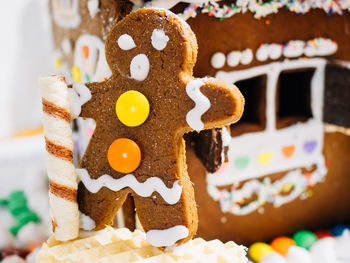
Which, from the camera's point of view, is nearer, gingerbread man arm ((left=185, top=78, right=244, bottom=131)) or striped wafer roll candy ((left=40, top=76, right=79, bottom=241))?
gingerbread man arm ((left=185, top=78, right=244, bottom=131))

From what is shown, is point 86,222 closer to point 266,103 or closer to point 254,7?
point 266,103

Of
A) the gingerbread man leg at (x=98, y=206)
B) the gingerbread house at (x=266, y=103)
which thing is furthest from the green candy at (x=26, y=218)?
the gingerbread man leg at (x=98, y=206)

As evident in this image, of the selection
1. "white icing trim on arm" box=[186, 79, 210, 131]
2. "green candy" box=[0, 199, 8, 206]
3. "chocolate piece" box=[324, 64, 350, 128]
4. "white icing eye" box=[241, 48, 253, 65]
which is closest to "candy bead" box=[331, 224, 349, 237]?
"chocolate piece" box=[324, 64, 350, 128]

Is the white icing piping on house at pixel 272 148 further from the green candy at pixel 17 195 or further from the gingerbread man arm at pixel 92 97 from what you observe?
the green candy at pixel 17 195

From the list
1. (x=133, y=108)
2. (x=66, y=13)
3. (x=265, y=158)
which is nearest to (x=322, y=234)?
(x=265, y=158)

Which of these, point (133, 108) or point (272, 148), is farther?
point (272, 148)

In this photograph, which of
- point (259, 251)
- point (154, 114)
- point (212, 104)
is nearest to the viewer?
point (212, 104)

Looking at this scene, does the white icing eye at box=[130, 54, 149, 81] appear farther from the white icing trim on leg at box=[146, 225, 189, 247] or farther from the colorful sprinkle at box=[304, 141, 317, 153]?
the colorful sprinkle at box=[304, 141, 317, 153]
